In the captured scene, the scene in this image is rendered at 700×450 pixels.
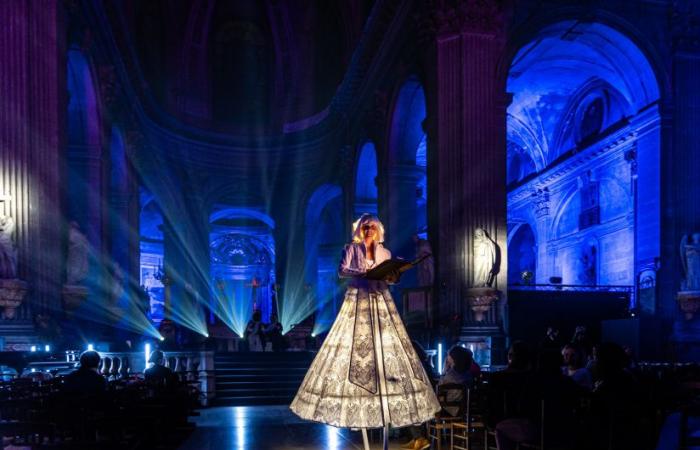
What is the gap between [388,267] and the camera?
379 cm

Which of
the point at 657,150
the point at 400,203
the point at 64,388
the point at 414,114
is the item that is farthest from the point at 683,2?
the point at 64,388

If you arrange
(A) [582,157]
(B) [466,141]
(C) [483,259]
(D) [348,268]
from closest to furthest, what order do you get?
(D) [348,268] < (C) [483,259] < (B) [466,141] < (A) [582,157]

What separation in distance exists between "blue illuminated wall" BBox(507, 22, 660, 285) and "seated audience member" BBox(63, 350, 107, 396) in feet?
43.4

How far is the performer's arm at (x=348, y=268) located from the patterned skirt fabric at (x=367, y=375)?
110 mm

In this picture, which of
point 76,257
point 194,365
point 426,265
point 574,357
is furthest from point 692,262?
point 76,257

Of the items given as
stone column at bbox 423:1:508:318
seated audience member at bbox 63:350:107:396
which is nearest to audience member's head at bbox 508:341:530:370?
seated audience member at bbox 63:350:107:396

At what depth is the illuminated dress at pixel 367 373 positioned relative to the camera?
12.4 ft

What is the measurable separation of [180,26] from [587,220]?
20205mm

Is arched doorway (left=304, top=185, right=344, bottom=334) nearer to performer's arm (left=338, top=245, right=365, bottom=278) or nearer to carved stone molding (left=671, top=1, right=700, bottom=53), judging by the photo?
carved stone molding (left=671, top=1, right=700, bottom=53)

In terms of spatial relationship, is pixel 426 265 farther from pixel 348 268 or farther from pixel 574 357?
pixel 348 268

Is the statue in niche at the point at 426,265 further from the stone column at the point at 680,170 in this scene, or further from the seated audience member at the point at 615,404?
the seated audience member at the point at 615,404

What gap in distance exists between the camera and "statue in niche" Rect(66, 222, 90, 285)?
37.6 feet

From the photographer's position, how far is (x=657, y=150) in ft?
49.5

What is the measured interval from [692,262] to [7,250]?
14230mm
